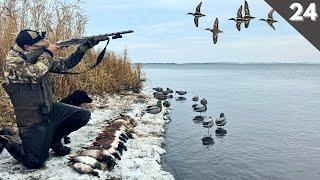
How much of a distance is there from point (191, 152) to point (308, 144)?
3.89 m

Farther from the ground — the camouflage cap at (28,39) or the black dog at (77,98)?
the camouflage cap at (28,39)

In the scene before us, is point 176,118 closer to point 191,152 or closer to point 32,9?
point 191,152

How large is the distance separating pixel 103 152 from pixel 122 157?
835mm

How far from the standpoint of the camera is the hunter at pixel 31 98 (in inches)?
284

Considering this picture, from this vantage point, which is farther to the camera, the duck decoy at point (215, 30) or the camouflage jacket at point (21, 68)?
the duck decoy at point (215, 30)

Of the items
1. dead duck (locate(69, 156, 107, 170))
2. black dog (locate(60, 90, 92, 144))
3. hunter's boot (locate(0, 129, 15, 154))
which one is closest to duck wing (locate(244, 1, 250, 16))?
black dog (locate(60, 90, 92, 144))

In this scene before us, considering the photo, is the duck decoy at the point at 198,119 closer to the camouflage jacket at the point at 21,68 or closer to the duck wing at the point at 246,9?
the duck wing at the point at 246,9

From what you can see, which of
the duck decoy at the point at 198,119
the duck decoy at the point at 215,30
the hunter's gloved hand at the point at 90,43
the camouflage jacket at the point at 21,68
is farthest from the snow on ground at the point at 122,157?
the duck decoy at the point at 215,30

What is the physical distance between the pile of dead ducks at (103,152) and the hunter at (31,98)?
0.62 m

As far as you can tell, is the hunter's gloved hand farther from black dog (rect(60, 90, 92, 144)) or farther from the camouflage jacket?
black dog (rect(60, 90, 92, 144))

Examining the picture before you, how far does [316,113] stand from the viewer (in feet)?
67.9

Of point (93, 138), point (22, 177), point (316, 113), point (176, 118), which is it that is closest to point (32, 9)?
point (93, 138)

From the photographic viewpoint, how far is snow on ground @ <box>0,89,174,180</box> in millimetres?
7379

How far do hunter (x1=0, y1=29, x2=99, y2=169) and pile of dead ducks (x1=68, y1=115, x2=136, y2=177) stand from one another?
619 mm
